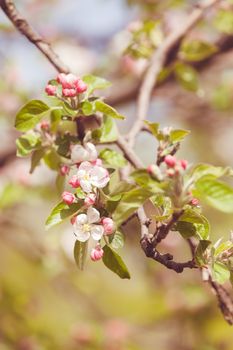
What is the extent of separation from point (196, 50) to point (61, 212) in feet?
2.96

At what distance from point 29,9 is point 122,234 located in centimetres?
295

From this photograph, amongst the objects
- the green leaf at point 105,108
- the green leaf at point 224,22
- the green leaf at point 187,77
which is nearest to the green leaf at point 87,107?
the green leaf at point 105,108

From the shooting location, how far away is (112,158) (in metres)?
1.00

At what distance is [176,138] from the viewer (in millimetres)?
857

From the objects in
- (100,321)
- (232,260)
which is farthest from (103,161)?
(100,321)

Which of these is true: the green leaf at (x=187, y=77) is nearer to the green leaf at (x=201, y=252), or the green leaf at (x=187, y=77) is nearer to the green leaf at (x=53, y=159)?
the green leaf at (x=53, y=159)

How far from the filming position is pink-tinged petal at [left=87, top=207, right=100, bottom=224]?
2.68 feet

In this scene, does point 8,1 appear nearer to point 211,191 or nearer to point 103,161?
point 103,161

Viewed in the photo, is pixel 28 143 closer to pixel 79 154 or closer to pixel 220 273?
pixel 79 154

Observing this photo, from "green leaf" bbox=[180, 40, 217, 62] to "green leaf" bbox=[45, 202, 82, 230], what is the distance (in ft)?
2.85

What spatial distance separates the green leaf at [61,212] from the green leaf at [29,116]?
18 centimetres

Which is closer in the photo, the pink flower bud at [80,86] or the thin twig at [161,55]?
the pink flower bud at [80,86]

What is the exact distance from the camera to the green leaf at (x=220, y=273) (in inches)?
31.7

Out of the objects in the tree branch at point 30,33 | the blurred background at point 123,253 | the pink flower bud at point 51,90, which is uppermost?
the tree branch at point 30,33
